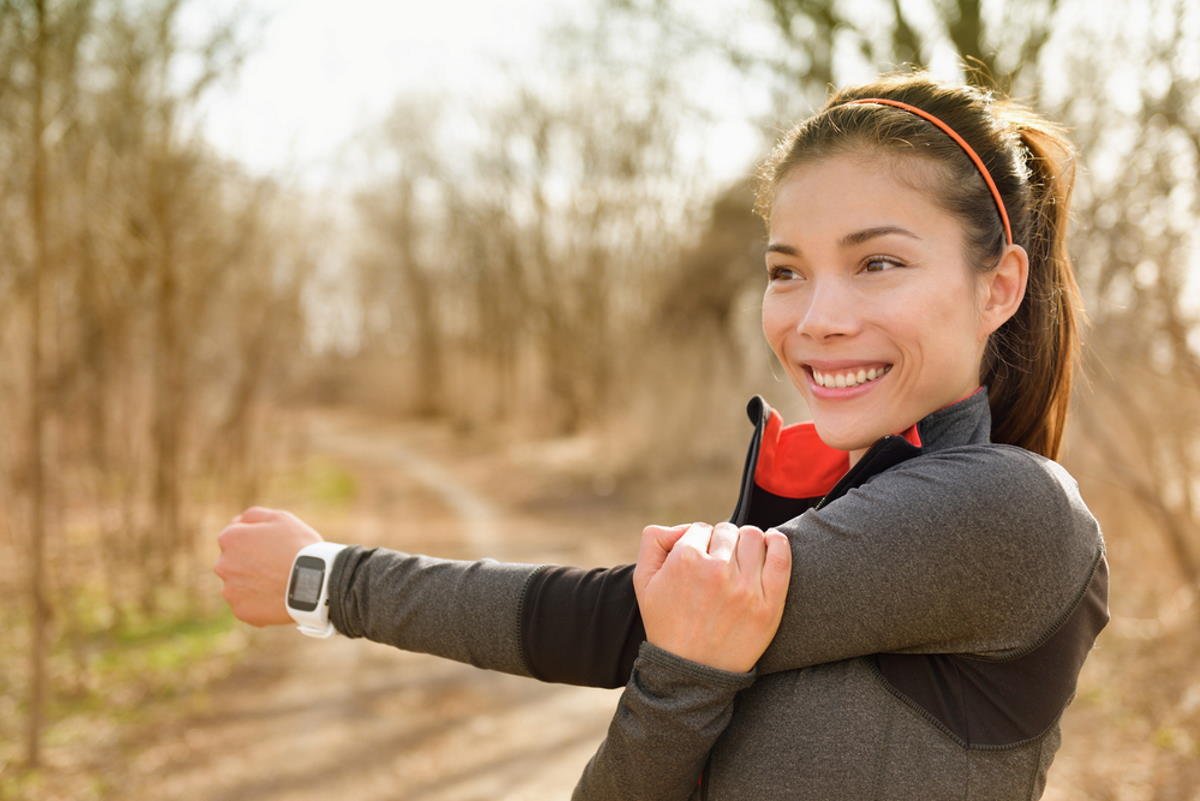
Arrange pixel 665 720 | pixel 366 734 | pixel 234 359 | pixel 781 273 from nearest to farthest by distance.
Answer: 1. pixel 665 720
2. pixel 781 273
3. pixel 366 734
4. pixel 234 359

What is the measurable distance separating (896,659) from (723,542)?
0.26m

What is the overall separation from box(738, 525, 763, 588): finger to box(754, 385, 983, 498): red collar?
27cm

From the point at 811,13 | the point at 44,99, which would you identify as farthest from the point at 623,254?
the point at 44,99

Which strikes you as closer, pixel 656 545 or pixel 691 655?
pixel 691 655

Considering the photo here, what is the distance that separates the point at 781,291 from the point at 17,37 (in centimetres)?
435

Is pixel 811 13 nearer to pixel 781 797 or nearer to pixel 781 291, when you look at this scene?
pixel 781 291

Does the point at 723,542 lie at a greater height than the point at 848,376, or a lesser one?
lesser

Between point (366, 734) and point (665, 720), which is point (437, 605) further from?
point (366, 734)

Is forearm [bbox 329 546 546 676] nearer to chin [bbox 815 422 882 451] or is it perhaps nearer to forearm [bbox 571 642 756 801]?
forearm [bbox 571 642 756 801]

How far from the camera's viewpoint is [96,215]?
6.57 m

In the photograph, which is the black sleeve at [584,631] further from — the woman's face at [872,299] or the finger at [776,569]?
the woman's face at [872,299]

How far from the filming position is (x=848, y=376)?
4.58 ft

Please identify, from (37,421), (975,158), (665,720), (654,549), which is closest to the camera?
(665,720)

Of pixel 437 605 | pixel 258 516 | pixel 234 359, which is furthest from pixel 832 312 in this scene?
pixel 234 359
